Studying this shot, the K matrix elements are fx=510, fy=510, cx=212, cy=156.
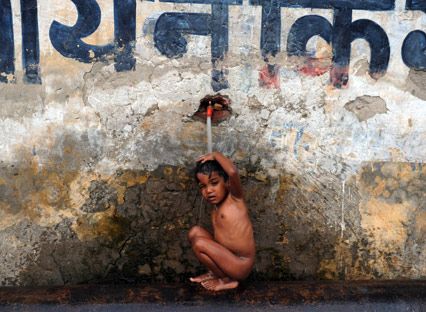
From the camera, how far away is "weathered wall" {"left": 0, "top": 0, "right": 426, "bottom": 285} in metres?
3.03

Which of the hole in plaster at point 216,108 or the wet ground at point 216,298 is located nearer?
the wet ground at point 216,298

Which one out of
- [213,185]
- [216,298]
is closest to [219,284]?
[216,298]

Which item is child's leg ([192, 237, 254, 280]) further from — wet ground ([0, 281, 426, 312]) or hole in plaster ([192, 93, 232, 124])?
hole in plaster ([192, 93, 232, 124])

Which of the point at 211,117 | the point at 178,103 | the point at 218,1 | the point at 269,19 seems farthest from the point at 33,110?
the point at 269,19

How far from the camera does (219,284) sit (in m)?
2.64

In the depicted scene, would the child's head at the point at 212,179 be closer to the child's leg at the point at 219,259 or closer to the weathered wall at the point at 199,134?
the child's leg at the point at 219,259

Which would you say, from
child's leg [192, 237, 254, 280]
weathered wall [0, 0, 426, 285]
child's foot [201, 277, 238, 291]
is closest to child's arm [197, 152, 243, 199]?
child's leg [192, 237, 254, 280]

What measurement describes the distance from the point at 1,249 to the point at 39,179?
50 centimetres

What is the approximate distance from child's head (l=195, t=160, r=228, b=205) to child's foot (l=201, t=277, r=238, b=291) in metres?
0.42

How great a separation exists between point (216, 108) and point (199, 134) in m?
0.19

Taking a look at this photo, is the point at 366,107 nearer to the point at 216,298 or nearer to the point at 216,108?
→ the point at 216,108

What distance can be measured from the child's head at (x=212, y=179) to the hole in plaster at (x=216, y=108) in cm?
61

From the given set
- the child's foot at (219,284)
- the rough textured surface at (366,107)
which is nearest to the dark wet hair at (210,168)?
the child's foot at (219,284)

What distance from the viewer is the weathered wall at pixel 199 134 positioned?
119 inches
